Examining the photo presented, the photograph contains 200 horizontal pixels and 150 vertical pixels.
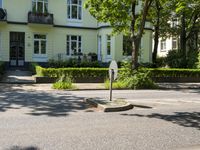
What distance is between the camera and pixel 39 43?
3609cm

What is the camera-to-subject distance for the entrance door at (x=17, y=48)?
1391 inches

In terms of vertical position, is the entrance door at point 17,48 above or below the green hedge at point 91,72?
above

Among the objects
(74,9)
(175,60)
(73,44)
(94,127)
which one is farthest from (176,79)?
(94,127)

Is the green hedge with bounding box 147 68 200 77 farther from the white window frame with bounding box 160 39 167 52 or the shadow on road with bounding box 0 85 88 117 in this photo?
the white window frame with bounding box 160 39 167 52

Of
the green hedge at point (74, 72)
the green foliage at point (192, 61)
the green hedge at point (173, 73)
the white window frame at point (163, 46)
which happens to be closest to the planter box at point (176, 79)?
the green hedge at point (173, 73)

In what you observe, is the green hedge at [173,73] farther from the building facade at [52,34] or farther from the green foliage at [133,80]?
the building facade at [52,34]

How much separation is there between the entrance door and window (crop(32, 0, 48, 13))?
2699 millimetres

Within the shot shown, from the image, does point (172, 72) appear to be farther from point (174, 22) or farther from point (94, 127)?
point (174, 22)

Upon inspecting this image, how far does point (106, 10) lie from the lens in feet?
74.8

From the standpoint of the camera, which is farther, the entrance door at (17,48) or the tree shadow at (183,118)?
the entrance door at (17,48)

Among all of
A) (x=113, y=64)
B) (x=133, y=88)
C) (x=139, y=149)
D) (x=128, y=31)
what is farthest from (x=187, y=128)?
(x=128, y=31)

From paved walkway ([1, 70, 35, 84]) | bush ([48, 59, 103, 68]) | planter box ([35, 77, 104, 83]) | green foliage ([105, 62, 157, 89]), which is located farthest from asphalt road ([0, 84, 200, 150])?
bush ([48, 59, 103, 68])

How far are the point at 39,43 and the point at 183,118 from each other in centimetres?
2746

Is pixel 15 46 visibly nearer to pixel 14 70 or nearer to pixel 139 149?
pixel 14 70
